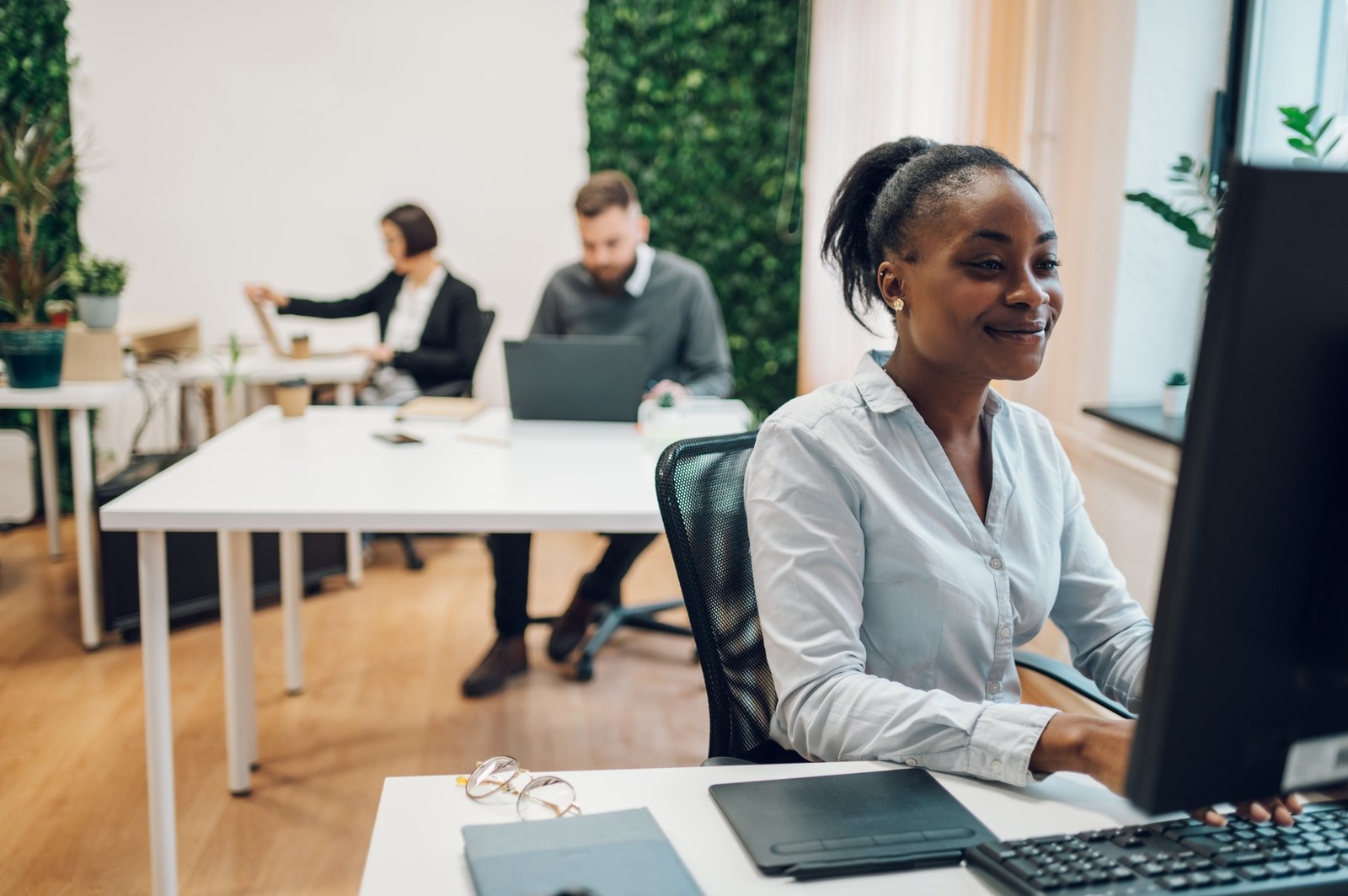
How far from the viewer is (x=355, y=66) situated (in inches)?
199

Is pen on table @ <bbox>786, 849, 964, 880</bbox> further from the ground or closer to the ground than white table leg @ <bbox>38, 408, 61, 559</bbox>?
further from the ground

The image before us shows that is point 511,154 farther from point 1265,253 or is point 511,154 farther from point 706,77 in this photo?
point 1265,253

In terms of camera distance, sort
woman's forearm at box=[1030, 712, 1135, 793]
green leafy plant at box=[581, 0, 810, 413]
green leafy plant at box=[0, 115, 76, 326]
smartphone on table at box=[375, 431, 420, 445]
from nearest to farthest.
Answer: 1. woman's forearm at box=[1030, 712, 1135, 793]
2. smartphone on table at box=[375, 431, 420, 445]
3. green leafy plant at box=[0, 115, 76, 326]
4. green leafy plant at box=[581, 0, 810, 413]

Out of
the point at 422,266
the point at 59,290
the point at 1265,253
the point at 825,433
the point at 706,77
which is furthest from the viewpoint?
the point at 706,77

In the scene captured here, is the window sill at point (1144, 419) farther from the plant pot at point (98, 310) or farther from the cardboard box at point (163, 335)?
the cardboard box at point (163, 335)

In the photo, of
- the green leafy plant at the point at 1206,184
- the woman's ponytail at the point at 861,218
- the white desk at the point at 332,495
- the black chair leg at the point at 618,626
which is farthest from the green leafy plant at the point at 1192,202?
the black chair leg at the point at 618,626

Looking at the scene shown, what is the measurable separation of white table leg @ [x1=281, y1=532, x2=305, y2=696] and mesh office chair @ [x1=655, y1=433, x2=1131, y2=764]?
6.03ft

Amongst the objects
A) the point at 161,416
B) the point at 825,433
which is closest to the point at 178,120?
the point at 161,416

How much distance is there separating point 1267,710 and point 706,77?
4967 mm

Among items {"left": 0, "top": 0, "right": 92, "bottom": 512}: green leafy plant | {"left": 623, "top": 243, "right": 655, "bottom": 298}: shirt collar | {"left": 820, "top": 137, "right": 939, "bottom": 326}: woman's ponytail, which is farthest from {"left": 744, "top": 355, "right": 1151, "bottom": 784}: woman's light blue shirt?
{"left": 0, "top": 0, "right": 92, "bottom": 512}: green leafy plant

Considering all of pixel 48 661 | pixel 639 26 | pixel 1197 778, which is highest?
pixel 639 26

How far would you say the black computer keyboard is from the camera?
0.81m

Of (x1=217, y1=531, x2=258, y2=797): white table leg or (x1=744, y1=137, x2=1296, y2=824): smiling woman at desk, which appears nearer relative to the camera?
(x1=744, y1=137, x2=1296, y2=824): smiling woman at desk

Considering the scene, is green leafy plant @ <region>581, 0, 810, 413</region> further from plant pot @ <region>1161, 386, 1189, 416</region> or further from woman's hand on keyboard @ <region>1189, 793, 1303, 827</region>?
woman's hand on keyboard @ <region>1189, 793, 1303, 827</region>
